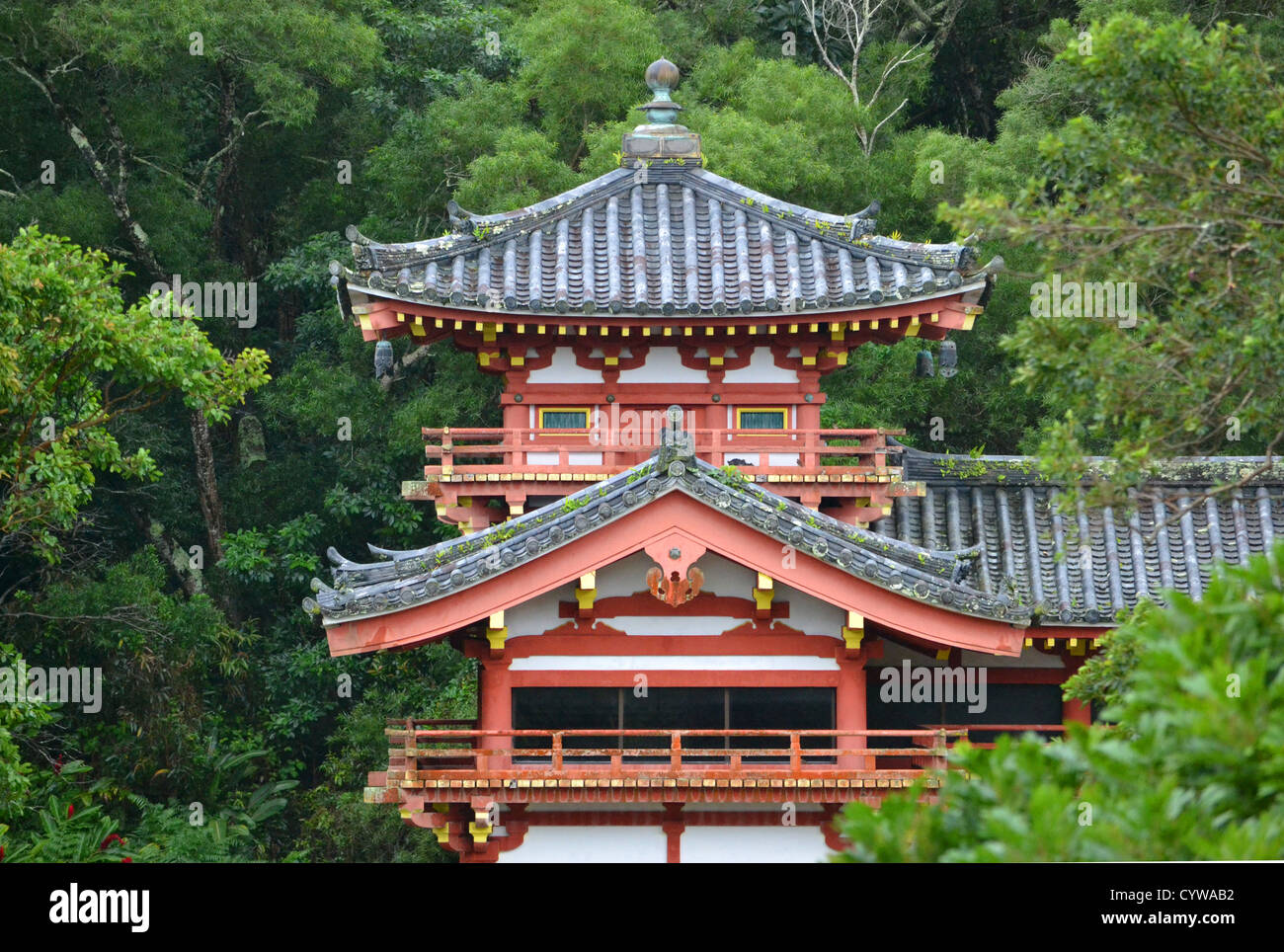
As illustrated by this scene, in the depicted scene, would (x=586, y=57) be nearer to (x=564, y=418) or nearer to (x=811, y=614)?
(x=564, y=418)

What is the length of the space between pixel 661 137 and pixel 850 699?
7.38 metres

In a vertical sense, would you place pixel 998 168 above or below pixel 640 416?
above

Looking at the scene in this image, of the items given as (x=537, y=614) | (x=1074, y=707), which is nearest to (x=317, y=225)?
(x=537, y=614)

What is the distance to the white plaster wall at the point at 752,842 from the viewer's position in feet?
60.4

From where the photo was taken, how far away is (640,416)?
66.7 feet

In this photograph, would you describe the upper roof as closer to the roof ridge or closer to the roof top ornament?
the roof top ornament

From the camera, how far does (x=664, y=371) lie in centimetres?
2052

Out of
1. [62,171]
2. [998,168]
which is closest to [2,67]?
[62,171]

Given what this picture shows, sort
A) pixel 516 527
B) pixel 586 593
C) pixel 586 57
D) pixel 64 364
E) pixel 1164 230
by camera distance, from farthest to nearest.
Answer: pixel 586 57
pixel 64 364
pixel 586 593
pixel 516 527
pixel 1164 230

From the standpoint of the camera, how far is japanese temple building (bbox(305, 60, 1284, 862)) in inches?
704

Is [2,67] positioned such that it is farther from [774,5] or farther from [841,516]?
[841,516]
